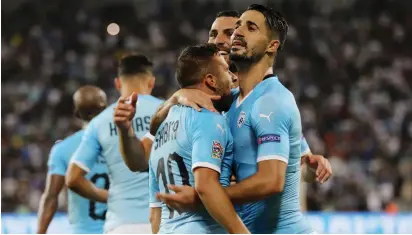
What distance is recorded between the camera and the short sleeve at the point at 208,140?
11.3ft

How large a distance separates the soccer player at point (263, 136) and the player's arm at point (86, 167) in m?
2.00

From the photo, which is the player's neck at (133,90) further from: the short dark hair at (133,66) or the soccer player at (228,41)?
the soccer player at (228,41)

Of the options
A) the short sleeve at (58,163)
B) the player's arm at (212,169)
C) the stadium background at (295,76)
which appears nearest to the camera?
the player's arm at (212,169)

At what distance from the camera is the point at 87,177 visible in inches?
246

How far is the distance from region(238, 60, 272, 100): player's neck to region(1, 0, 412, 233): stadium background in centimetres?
667

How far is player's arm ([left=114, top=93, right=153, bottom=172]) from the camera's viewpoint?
4.02m

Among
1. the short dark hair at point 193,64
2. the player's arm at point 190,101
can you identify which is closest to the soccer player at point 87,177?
the player's arm at point 190,101

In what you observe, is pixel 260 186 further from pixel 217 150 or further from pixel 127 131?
pixel 127 131

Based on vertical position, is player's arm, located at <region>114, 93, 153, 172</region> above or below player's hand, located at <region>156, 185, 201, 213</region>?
above

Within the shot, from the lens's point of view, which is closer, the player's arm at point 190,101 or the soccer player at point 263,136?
the soccer player at point 263,136

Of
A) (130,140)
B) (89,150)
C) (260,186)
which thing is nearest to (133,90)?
(89,150)

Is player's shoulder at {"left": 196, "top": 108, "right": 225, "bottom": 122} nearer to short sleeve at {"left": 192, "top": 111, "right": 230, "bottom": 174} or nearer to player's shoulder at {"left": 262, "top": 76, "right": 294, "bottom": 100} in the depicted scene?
short sleeve at {"left": 192, "top": 111, "right": 230, "bottom": 174}

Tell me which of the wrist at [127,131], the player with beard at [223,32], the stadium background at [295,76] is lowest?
the wrist at [127,131]

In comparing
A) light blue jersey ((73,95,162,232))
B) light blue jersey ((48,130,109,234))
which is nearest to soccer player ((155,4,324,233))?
light blue jersey ((73,95,162,232))
